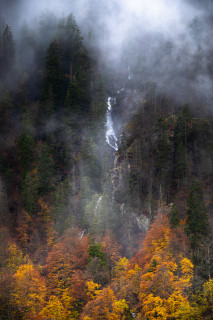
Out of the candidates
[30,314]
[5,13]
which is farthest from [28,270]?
[5,13]

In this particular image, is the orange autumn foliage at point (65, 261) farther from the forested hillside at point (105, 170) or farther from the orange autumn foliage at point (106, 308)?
the orange autumn foliage at point (106, 308)

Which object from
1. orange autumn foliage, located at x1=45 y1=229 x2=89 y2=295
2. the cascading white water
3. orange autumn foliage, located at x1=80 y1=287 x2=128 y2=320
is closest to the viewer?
orange autumn foliage, located at x1=80 y1=287 x2=128 y2=320

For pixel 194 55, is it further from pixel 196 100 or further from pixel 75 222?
pixel 75 222

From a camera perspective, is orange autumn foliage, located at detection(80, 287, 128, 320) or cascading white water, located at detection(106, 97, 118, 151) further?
cascading white water, located at detection(106, 97, 118, 151)

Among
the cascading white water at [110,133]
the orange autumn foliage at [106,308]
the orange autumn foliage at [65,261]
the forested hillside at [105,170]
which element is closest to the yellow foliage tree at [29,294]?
the forested hillside at [105,170]

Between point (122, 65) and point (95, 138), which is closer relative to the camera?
point (95, 138)

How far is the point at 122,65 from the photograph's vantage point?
4045 inches

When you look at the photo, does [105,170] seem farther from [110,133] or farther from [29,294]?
[29,294]

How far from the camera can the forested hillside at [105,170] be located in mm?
36375

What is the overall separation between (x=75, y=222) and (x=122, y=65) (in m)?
63.0

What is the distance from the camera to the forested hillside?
119 ft

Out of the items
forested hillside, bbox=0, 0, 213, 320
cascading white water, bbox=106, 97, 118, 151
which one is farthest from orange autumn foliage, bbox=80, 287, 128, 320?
cascading white water, bbox=106, 97, 118, 151

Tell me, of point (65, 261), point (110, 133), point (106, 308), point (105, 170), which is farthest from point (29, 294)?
point (110, 133)

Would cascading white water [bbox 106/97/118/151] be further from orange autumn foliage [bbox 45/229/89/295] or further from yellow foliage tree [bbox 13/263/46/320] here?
yellow foliage tree [bbox 13/263/46/320]
